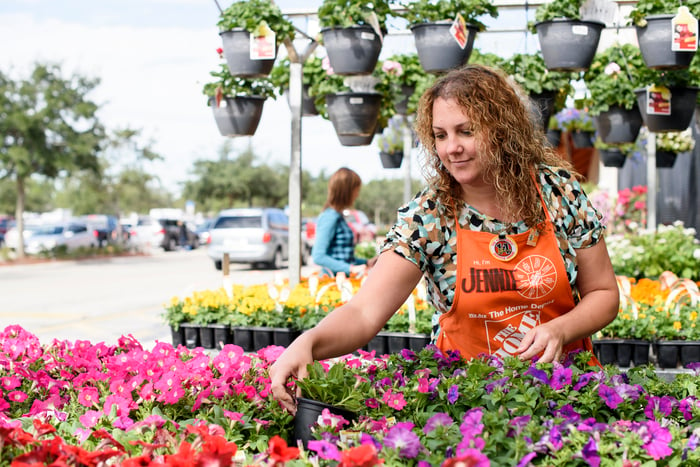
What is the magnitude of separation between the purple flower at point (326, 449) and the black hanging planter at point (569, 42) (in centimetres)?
407

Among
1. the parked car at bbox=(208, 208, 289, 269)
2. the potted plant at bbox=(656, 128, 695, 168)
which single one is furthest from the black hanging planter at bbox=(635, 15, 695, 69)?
the parked car at bbox=(208, 208, 289, 269)

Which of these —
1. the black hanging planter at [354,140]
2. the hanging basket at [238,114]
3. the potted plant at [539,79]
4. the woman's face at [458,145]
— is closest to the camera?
the woman's face at [458,145]

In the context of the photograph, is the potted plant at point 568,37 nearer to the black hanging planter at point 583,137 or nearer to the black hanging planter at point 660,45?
the black hanging planter at point 660,45

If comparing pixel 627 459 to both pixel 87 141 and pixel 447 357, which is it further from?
pixel 87 141

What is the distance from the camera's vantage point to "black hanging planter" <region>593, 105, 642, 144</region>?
674 cm

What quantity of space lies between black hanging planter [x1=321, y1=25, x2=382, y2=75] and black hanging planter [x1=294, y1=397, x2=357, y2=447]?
3.74m

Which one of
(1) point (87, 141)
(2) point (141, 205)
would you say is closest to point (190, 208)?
(2) point (141, 205)

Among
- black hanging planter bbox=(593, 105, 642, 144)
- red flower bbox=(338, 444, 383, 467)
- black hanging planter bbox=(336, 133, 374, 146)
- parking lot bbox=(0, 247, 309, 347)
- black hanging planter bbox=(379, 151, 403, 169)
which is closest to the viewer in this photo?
red flower bbox=(338, 444, 383, 467)

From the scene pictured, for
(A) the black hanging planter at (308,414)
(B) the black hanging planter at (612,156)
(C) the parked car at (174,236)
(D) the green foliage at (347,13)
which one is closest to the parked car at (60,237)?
(C) the parked car at (174,236)

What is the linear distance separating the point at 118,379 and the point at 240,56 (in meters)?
3.35

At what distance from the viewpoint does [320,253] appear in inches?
232

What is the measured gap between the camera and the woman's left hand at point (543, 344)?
1939 mm

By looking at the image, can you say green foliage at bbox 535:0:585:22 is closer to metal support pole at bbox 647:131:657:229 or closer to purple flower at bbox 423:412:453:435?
purple flower at bbox 423:412:453:435

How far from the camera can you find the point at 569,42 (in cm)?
493
